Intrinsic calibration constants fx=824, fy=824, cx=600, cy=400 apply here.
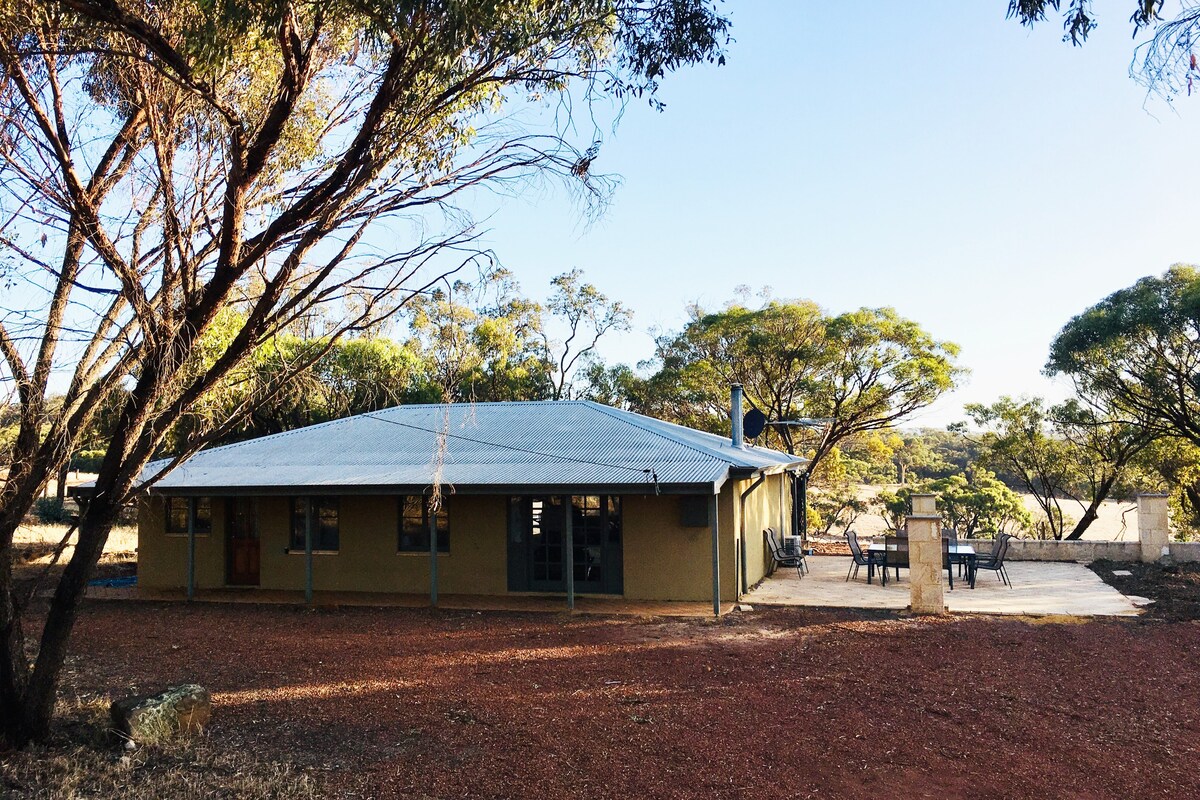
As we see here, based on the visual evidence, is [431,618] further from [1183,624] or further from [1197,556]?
[1197,556]

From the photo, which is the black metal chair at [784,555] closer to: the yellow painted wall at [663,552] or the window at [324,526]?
the yellow painted wall at [663,552]

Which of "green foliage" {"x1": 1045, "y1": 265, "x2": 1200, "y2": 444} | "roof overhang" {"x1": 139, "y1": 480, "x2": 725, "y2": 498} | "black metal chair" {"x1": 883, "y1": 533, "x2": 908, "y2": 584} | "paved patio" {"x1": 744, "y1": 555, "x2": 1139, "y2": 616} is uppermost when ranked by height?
"green foliage" {"x1": 1045, "y1": 265, "x2": 1200, "y2": 444}

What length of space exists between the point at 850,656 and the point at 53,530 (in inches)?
878

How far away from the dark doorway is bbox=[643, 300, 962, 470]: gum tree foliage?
36.6 ft

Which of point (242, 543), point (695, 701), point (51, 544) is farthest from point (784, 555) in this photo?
point (51, 544)

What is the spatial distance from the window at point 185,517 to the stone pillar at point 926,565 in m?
11.3

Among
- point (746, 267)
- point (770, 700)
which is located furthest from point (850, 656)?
point (746, 267)

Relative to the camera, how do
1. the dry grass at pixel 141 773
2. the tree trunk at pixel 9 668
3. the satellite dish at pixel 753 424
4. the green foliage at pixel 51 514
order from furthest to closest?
the green foliage at pixel 51 514 → the satellite dish at pixel 753 424 → the tree trunk at pixel 9 668 → the dry grass at pixel 141 773

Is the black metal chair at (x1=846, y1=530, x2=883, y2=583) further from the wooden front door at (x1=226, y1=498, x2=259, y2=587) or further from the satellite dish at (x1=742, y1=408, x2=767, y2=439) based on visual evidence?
the wooden front door at (x1=226, y1=498, x2=259, y2=587)

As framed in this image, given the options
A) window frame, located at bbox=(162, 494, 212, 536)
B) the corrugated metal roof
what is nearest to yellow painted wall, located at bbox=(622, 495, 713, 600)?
the corrugated metal roof

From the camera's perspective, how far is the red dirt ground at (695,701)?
5.22m

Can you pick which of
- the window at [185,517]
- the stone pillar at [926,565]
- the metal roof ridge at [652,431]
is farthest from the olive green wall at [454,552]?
the stone pillar at [926,565]

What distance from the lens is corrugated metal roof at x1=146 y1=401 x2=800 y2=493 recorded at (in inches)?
456

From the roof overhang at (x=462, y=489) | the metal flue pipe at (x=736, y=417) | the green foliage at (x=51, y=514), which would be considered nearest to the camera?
the roof overhang at (x=462, y=489)
